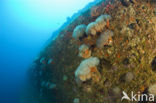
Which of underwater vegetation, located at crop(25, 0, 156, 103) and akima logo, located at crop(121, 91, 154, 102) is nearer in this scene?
akima logo, located at crop(121, 91, 154, 102)

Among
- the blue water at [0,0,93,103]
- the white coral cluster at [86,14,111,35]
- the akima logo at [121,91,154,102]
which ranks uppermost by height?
the blue water at [0,0,93,103]

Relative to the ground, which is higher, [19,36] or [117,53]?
[19,36]

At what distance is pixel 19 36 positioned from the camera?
73.4 metres

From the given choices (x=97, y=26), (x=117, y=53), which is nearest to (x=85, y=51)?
(x=97, y=26)

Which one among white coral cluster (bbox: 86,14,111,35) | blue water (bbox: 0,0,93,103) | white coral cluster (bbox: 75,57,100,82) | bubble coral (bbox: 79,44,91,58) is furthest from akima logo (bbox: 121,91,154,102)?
blue water (bbox: 0,0,93,103)

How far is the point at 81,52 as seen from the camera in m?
5.52

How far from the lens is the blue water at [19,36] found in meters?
22.6

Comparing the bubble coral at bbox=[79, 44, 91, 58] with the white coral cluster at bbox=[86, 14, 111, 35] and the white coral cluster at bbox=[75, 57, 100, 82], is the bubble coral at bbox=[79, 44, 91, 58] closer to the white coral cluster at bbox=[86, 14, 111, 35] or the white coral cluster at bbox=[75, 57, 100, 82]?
the white coral cluster at bbox=[75, 57, 100, 82]

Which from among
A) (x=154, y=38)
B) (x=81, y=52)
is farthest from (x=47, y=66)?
Answer: (x=154, y=38)

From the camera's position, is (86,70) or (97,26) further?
(97,26)

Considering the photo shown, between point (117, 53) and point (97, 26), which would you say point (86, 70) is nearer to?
point (117, 53)

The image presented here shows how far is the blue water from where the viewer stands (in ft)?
74.3

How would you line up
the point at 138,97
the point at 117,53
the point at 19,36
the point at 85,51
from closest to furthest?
the point at 138,97 → the point at 117,53 → the point at 85,51 → the point at 19,36

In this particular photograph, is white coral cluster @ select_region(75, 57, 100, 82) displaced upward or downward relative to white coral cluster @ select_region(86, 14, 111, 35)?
downward
